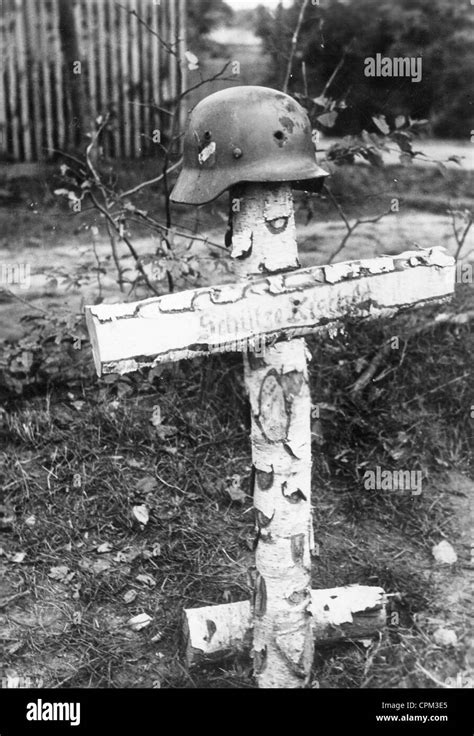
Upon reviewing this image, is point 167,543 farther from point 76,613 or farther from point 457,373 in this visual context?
point 457,373

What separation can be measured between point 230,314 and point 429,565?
1.55 metres

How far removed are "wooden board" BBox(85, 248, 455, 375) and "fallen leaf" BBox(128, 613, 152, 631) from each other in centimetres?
120

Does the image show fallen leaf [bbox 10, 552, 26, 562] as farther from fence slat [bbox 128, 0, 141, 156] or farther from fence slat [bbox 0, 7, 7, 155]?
fence slat [bbox 128, 0, 141, 156]

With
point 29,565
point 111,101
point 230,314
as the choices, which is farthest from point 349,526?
point 111,101

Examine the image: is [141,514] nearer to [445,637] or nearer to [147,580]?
[147,580]

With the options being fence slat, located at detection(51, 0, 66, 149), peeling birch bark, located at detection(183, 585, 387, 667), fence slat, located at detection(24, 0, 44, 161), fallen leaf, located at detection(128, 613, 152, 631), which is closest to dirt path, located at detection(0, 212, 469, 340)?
fallen leaf, located at detection(128, 613, 152, 631)

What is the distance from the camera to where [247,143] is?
2.20 meters

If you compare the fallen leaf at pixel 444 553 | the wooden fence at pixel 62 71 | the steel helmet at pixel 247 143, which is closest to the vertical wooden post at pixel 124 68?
the wooden fence at pixel 62 71

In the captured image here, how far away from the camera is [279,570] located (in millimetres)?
2518

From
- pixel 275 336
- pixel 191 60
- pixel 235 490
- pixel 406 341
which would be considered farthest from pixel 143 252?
pixel 275 336

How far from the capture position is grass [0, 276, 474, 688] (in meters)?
2.83

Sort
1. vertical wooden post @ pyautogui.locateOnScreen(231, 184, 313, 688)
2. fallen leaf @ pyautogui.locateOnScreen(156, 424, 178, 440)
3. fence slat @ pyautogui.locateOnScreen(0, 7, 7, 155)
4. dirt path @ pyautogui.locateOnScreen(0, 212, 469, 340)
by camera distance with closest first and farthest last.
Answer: vertical wooden post @ pyautogui.locateOnScreen(231, 184, 313, 688)
fallen leaf @ pyautogui.locateOnScreen(156, 424, 178, 440)
dirt path @ pyautogui.locateOnScreen(0, 212, 469, 340)
fence slat @ pyautogui.locateOnScreen(0, 7, 7, 155)

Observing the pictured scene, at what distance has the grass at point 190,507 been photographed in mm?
2834

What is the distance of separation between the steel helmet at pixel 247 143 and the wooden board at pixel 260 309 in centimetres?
27
